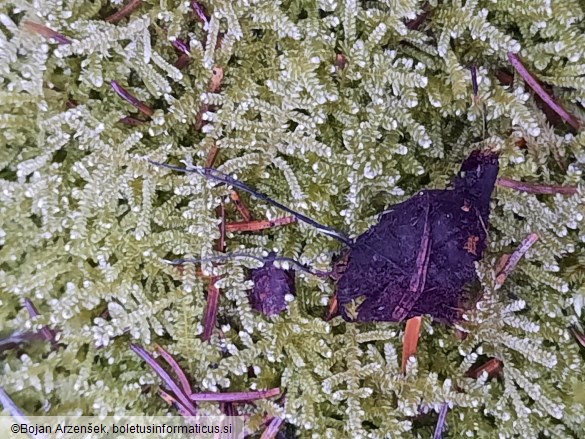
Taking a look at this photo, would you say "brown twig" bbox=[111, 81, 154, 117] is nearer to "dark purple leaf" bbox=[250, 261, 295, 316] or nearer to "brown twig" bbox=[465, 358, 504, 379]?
"dark purple leaf" bbox=[250, 261, 295, 316]

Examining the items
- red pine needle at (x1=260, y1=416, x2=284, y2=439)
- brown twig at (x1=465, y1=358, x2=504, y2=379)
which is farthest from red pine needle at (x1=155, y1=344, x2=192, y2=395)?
brown twig at (x1=465, y1=358, x2=504, y2=379)

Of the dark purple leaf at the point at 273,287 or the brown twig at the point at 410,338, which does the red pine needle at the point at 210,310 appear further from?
the brown twig at the point at 410,338

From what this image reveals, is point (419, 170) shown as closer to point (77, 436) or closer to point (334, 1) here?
point (334, 1)

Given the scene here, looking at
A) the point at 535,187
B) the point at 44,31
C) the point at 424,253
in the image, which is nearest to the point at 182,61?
the point at 44,31

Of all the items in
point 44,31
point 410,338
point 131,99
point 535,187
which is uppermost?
point 44,31

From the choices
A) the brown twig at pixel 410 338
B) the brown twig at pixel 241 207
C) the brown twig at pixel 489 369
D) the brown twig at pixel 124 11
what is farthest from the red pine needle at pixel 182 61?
the brown twig at pixel 489 369

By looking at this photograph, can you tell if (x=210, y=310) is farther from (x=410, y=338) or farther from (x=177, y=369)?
(x=410, y=338)

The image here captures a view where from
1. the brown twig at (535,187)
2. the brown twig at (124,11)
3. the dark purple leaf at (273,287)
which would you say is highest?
the brown twig at (124,11)
